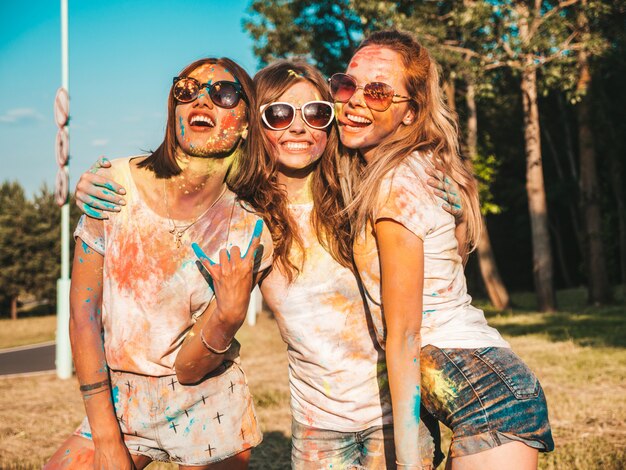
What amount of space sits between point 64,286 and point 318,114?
793cm

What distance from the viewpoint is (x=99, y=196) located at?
2395 millimetres

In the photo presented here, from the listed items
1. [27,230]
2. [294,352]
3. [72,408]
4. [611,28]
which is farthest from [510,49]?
[27,230]

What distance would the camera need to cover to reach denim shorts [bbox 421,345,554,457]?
1.99 m

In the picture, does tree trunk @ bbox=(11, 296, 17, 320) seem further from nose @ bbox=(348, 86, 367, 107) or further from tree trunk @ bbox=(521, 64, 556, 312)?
nose @ bbox=(348, 86, 367, 107)

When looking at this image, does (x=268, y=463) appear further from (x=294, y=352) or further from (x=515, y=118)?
(x=515, y=118)

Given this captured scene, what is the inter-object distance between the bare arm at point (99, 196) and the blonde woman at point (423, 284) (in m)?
0.91

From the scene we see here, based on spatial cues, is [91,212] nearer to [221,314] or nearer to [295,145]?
[221,314]

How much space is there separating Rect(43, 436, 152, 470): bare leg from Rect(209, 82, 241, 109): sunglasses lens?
4.68 ft

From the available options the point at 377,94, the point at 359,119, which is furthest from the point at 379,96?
the point at 359,119

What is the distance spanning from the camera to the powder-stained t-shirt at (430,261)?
2146mm

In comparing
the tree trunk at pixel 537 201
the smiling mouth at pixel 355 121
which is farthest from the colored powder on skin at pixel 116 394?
the tree trunk at pixel 537 201

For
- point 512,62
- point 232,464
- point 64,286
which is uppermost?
point 512,62

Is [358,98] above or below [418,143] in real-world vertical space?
above

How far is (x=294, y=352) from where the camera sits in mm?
2609
